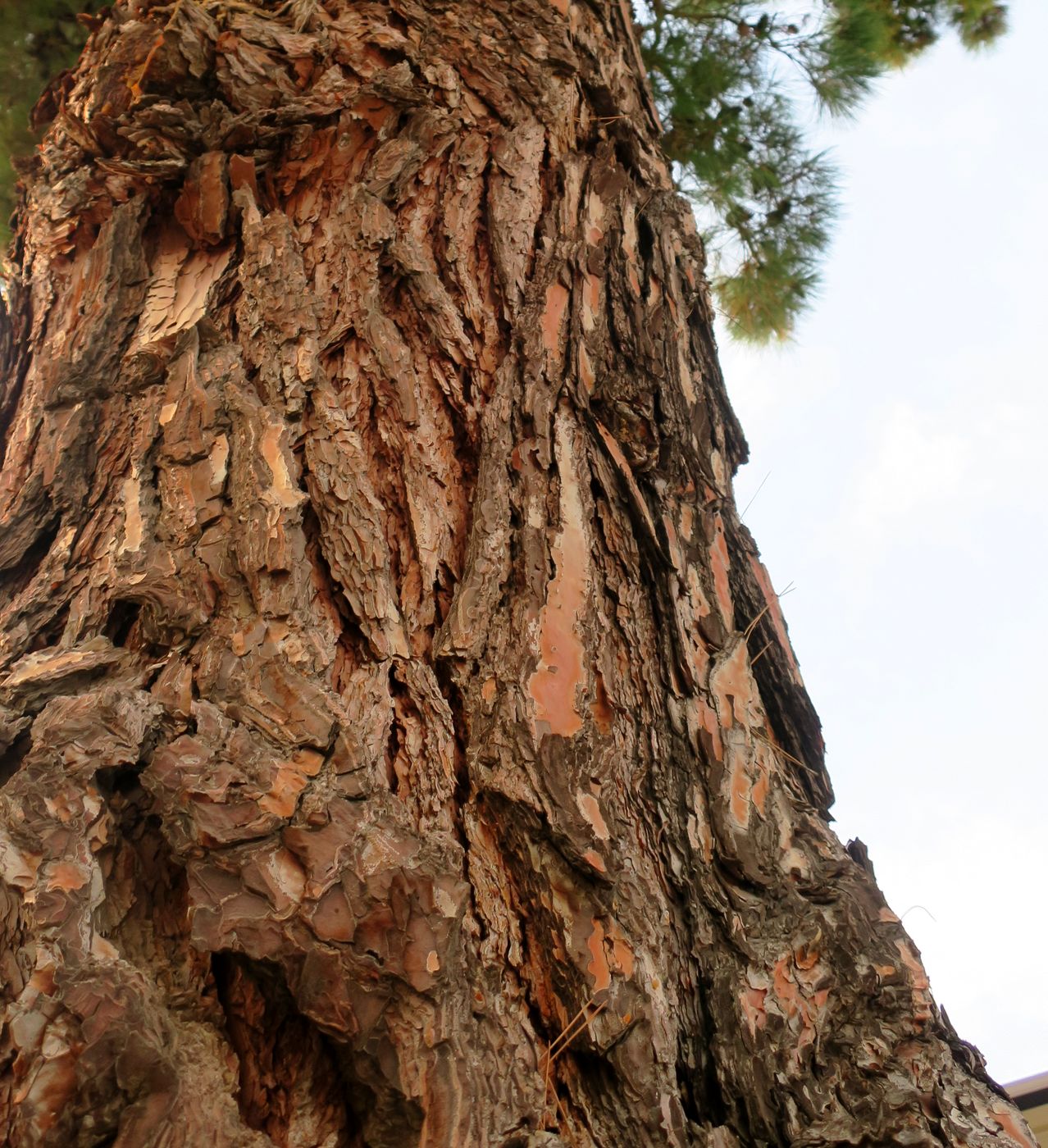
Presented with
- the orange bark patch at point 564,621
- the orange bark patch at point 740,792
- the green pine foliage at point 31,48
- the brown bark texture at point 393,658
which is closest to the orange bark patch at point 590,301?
the brown bark texture at point 393,658

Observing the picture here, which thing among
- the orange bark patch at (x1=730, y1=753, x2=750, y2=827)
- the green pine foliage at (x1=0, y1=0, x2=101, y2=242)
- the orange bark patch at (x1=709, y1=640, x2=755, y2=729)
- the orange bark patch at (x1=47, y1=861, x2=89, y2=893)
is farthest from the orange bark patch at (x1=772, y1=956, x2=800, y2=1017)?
the green pine foliage at (x1=0, y1=0, x2=101, y2=242)

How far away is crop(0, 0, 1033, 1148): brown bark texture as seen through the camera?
0.85m

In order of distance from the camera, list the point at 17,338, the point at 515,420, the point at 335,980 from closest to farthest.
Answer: the point at 335,980
the point at 515,420
the point at 17,338

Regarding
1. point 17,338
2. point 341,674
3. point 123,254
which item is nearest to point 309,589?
point 341,674

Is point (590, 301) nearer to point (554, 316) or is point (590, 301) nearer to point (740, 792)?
point (554, 316)

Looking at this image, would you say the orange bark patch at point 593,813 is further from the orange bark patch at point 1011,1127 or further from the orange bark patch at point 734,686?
the orange bark patch at point 1011,1127

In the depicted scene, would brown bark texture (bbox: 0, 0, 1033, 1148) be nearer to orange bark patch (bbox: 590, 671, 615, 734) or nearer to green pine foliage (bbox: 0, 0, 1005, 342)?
orange bark patch (bbox: 590, 671, 615, 734)

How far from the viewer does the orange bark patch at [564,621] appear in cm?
108

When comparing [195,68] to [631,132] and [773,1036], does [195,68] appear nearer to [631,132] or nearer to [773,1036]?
[631,132]

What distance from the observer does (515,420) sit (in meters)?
1.32

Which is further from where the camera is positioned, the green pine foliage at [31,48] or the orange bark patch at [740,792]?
the green pine foliage at [31,48]

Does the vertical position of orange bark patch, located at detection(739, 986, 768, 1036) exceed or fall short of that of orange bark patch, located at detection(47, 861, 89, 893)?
it exceeds it

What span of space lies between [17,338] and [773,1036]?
1623 mm

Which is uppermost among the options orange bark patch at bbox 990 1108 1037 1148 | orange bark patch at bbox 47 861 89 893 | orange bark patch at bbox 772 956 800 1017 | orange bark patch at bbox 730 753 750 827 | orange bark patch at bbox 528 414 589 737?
orange bark patch at bbox 528 414 589 737
